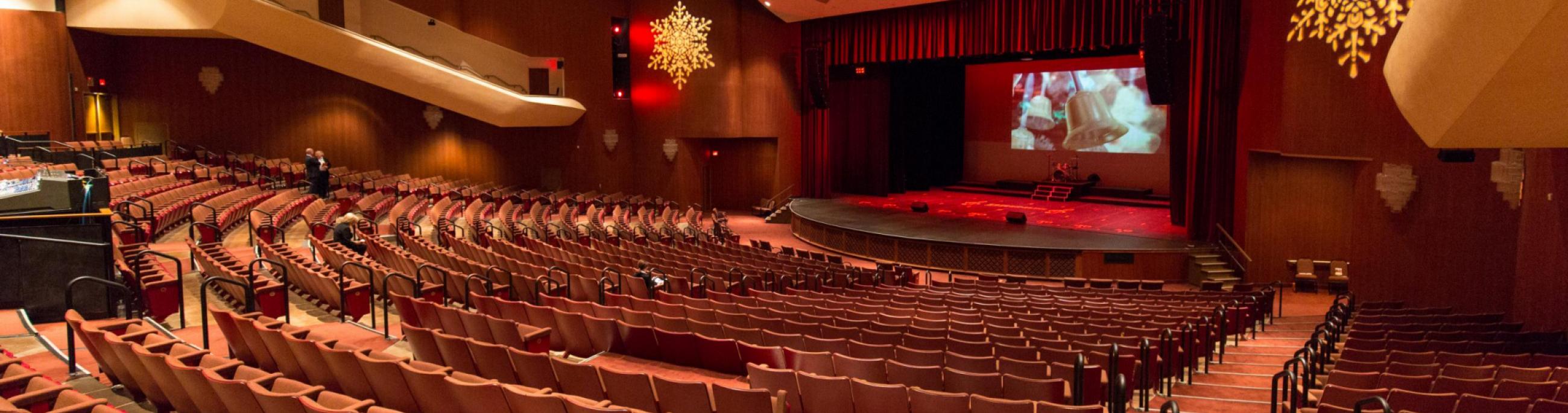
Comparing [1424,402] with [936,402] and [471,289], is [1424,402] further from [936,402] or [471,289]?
[471,289]

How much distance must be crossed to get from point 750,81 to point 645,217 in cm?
543

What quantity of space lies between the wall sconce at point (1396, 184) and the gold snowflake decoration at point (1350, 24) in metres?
1.49

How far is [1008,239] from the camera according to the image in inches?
689

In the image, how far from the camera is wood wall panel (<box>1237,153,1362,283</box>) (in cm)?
1544

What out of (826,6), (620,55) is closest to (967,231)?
(826,6)

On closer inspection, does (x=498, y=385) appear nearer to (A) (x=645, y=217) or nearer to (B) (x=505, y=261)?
(B) (x=505, y=261)

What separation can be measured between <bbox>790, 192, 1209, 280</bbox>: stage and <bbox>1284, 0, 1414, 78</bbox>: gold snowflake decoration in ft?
13.5

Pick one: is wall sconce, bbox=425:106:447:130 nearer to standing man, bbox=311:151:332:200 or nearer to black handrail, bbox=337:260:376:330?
standing man, bbox=311:151:332:200

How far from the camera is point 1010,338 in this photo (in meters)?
7.86

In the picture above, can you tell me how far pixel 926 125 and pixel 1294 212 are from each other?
12460 millimetres

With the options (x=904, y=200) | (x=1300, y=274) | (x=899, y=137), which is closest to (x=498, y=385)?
(x=1300, y=274)

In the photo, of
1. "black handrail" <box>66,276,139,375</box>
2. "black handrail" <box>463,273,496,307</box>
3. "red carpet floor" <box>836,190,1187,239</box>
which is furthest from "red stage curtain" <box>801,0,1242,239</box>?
"black handrail" <box>66,276,139,375</box>

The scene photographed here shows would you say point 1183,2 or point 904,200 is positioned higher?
point 1183,2

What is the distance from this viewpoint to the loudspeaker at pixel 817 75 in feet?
78.8
